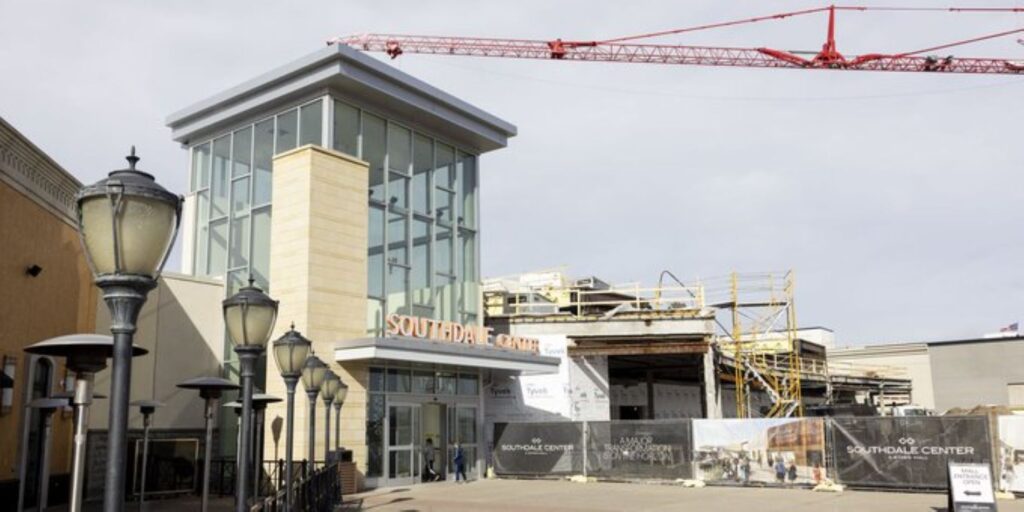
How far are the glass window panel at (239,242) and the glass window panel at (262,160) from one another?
905 mm

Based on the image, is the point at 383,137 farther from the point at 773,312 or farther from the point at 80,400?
the point at 80,400

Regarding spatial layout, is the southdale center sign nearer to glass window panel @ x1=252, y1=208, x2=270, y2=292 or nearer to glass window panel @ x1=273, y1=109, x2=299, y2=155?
glass window panel @ x1=252, y1=208, x2=270, y2=292

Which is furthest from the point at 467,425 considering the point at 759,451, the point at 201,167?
the point at 201,167

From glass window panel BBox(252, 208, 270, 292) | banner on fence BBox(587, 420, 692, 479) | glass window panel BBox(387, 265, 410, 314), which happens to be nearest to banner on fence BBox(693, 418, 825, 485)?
banner on fence BBox(587, 420, 692, 479)

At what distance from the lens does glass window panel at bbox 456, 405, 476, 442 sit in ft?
104

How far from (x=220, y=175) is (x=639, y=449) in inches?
679

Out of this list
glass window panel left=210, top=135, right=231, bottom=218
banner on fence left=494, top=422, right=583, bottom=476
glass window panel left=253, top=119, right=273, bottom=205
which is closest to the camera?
banner on fence left=494, top=422, right=583, bottom=476

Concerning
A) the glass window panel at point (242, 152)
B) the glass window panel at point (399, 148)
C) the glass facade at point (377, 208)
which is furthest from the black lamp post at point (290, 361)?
the glass window panel at point (242, 152)

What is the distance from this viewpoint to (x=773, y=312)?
122 ft

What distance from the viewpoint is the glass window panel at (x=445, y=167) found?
33.1 metres

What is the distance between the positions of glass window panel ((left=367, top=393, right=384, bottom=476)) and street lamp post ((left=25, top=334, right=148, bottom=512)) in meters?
14.2

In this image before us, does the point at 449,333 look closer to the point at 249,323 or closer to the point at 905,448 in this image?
the point at 905,448

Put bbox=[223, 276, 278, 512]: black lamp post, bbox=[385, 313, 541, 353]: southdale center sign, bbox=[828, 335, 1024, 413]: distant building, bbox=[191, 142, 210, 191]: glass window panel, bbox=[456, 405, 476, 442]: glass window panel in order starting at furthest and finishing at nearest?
bbox=[828, 335, 1024, 413]: distant building < bbox=[191, 142, 210, 191]: glass window panel < bbox=[456, 405, 476, 442]: glass window panel < bbox=[385, 313, 541, 353]: southdale center sign < bbox=[223, 276, 278, 512]: black lamp post

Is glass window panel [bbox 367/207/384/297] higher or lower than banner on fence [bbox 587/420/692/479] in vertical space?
higher
